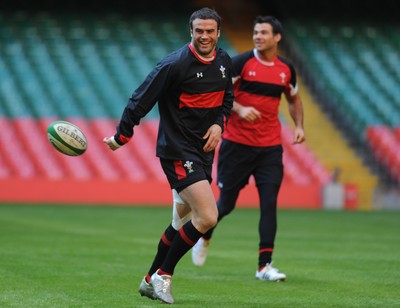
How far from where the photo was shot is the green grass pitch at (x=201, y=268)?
24.7 ft

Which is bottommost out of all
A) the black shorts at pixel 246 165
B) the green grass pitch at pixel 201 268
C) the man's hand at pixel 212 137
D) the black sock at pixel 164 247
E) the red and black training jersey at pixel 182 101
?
the green grass pitch at pixel 201 268

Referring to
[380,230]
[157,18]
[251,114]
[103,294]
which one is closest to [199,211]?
[103,294]

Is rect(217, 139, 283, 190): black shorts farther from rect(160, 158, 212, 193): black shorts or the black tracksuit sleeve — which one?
the black tracksuit sleeve

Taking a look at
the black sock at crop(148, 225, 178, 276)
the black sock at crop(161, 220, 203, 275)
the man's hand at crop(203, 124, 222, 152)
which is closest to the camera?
the black sock at crop(161, 220, 203, 275)

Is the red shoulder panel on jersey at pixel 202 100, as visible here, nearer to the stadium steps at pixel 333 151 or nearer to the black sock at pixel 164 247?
the black sock at pixel 164 247

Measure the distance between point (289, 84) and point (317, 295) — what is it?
275 centimetres

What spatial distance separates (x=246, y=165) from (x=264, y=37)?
50.3 inches

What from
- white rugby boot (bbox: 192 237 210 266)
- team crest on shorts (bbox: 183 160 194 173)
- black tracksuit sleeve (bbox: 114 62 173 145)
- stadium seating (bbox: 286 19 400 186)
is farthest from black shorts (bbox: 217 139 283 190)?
stadium seating (bbox: 286 19 400 186)

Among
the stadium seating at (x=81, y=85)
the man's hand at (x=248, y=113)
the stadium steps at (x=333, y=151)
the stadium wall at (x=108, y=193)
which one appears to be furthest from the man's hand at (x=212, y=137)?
the stadium steps at (x=333, y=151)

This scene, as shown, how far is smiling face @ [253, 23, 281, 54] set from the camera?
31.4 ft

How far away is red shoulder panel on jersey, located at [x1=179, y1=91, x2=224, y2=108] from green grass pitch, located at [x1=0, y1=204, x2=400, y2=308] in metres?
1.50

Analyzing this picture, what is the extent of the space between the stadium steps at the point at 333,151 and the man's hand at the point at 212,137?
15188 millimetres

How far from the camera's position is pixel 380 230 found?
1582 cm

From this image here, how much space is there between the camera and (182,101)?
7.48m
